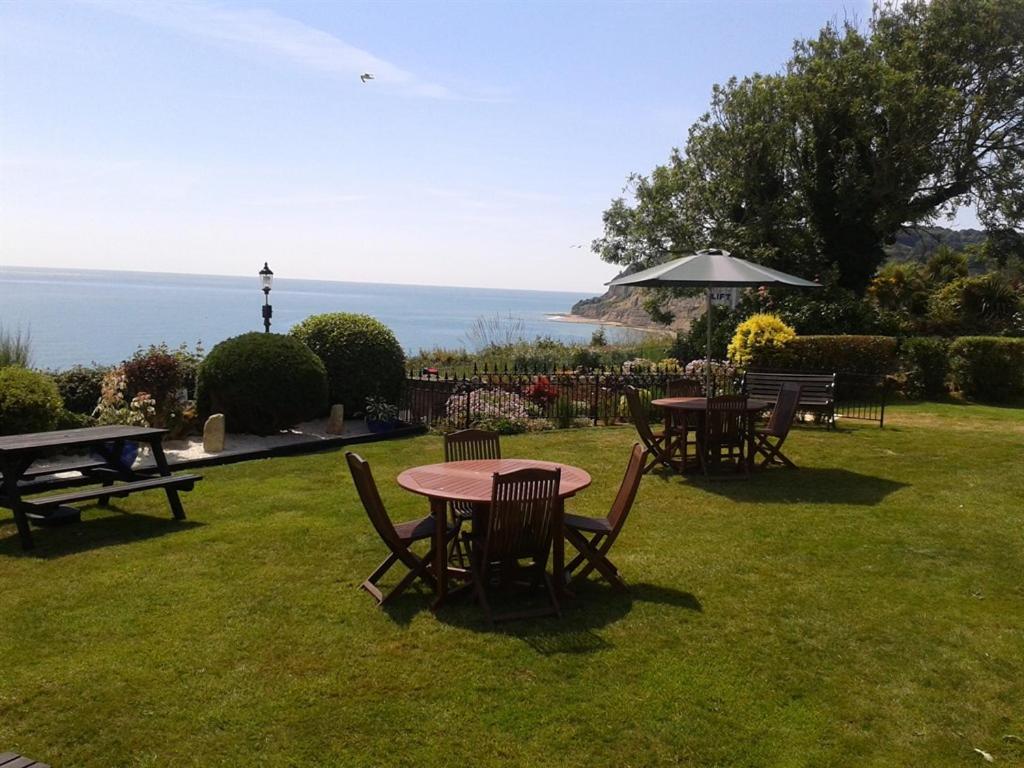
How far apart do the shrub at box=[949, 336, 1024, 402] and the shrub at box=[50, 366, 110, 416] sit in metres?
15.2

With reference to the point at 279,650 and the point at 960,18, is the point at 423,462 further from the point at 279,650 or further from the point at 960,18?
the point at 960,18

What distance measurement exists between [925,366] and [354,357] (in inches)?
449

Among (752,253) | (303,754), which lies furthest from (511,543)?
(752,253)

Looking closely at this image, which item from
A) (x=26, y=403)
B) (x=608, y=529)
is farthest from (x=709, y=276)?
(x=26, y=403)

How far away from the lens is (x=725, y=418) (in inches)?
336

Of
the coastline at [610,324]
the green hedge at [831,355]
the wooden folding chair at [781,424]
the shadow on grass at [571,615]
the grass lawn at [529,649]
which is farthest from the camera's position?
the coastline at [610,324]

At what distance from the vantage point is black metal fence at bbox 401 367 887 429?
Result: 12.1m

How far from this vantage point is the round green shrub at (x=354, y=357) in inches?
475

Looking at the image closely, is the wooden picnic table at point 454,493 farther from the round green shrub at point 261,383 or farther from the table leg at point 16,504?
the round green shrub at point 261,383

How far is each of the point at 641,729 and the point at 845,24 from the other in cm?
2447

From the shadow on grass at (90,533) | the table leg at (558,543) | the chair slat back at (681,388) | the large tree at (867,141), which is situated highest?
the large tree at (867,141)

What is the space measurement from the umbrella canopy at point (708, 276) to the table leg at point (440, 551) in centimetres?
455

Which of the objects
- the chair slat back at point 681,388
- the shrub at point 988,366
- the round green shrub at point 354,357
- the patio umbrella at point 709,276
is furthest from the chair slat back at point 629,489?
the shrub at point 988,366

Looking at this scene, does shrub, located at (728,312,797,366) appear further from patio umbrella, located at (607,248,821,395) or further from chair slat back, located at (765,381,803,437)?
chair slat back, located at (765,381,803,437)
